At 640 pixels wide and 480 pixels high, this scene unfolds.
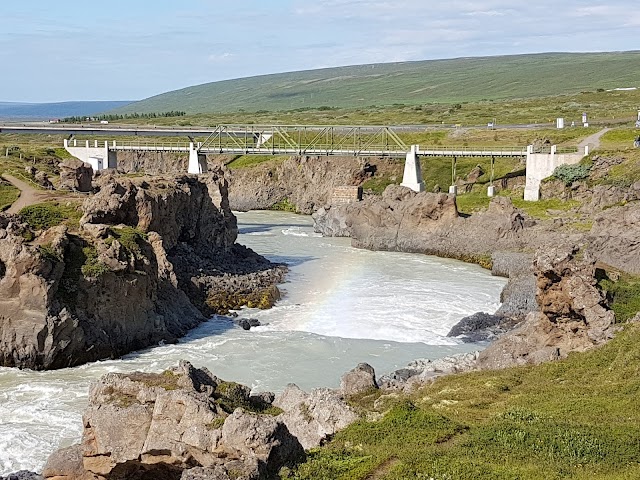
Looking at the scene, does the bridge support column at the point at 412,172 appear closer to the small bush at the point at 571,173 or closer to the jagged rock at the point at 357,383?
the small bush at the point at 571,173

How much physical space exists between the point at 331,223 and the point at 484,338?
132ft

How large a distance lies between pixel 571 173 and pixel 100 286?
5427 cm

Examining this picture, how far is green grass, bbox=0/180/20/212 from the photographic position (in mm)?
52522

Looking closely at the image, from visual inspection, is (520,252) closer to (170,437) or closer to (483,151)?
(483,151)

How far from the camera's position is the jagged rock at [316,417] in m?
20.5

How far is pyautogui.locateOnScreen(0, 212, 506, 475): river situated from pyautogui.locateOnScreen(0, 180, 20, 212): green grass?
17.7 metres

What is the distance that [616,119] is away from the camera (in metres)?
115

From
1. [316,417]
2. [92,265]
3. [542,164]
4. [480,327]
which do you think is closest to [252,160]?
[542,164]

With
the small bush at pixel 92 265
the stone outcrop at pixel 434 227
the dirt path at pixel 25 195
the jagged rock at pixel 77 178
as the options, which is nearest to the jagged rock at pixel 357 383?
the small bush at pixel 92 265

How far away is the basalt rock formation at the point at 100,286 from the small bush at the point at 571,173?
38.6 meters

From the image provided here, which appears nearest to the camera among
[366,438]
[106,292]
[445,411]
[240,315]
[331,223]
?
[366,438]

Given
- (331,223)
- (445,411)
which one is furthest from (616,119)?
(445,411)

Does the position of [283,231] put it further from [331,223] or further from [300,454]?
[300,454]

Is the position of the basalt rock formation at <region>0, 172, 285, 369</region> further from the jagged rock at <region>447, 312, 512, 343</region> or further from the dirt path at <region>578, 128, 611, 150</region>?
the dirt path at <region>578, 128, 611, 150</region>
